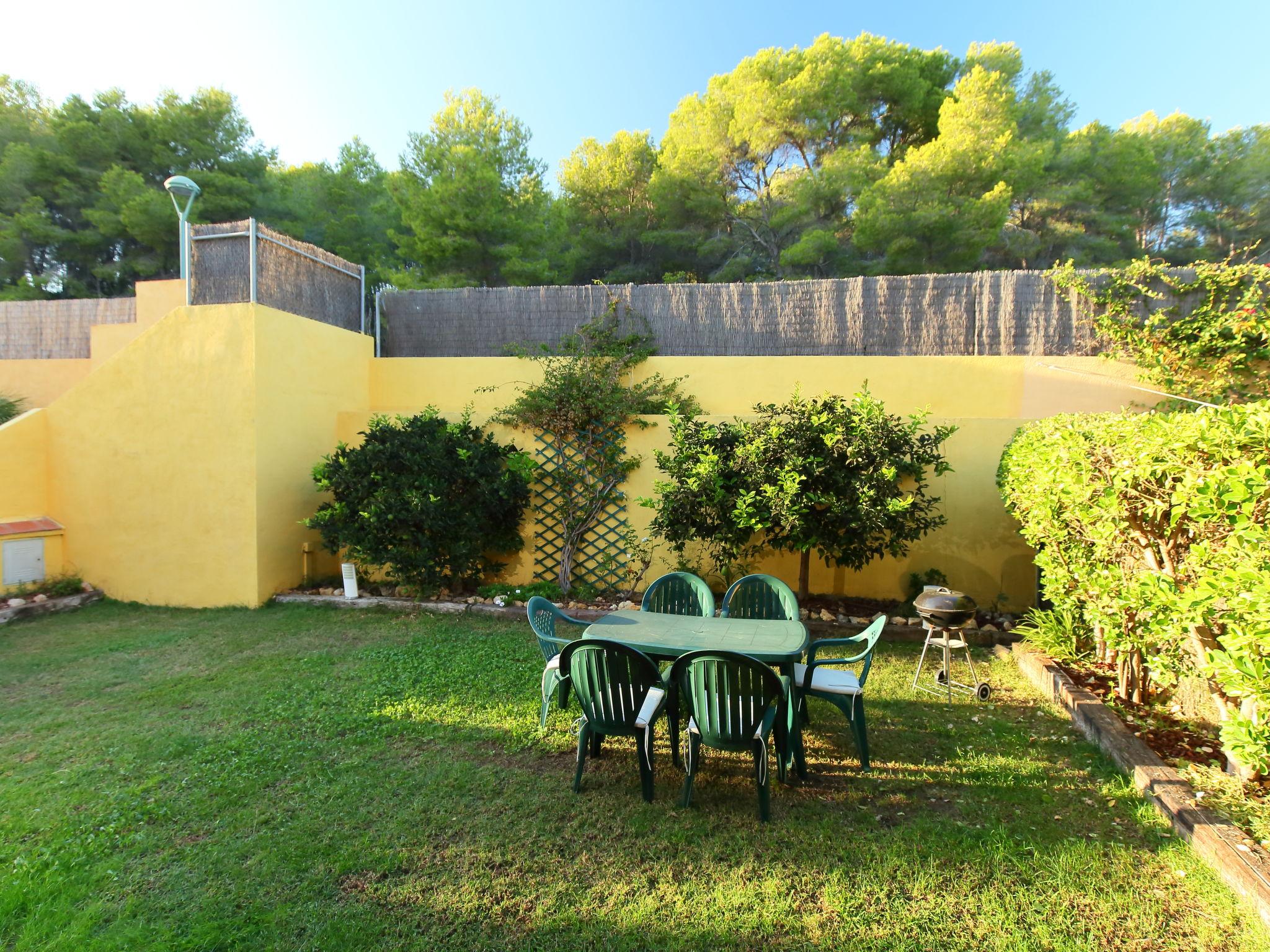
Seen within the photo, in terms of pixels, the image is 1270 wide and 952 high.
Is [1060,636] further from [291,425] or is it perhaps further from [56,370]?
[56,370]

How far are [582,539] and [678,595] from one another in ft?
7.94

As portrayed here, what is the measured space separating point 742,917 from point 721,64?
15035 mm

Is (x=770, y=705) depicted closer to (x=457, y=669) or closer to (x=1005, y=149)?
(x=457, y=669)

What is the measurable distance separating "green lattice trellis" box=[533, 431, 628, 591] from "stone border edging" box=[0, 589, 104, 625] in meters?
4.17

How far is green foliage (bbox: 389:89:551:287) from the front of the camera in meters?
10.3

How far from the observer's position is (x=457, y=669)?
14.1 feet

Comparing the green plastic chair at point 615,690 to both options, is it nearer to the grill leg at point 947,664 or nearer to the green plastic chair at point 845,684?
the green plastic chair at point 845,684

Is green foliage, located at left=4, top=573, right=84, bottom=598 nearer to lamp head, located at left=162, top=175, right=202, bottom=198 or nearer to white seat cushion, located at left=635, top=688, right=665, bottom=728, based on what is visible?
lamp head, located at left=162, top=175, right=202, bottom=198

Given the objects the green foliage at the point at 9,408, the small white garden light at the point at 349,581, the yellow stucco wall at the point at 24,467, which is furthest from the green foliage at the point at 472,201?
the small white garden light at the point at 349,581

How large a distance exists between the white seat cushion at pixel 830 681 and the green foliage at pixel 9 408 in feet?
29.9

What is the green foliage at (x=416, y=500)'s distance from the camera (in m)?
5.62

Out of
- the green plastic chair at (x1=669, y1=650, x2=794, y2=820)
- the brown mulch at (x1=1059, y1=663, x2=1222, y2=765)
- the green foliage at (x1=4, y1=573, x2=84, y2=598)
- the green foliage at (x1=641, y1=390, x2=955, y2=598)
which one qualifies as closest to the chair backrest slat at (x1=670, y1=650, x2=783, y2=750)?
the green plastic chair at (x1=669, y1=650, x2=794, y2=820)

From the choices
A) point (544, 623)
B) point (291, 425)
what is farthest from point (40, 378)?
point (544, 623)

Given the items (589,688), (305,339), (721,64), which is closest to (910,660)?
(589,688)
